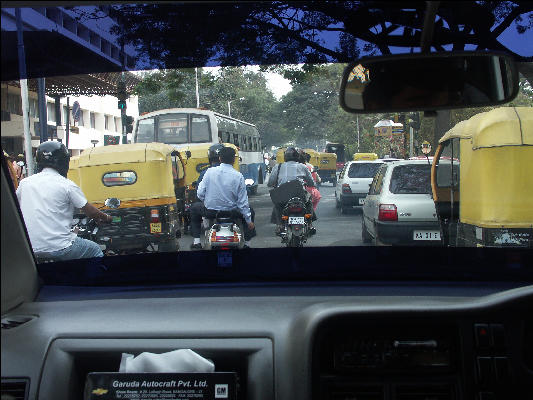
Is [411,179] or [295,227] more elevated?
[411,179]

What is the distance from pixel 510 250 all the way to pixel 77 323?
174 cm

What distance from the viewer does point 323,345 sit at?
2.49 meters

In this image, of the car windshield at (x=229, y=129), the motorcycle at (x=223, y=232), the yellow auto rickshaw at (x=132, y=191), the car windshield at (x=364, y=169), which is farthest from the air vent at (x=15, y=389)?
the car windshield at (x=364, y=169)

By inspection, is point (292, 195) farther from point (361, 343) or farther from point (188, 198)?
point (361, 343)

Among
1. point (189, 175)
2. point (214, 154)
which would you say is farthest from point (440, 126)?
point (214, 154)

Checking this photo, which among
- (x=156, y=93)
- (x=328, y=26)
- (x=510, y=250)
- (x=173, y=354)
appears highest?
(x=328, y=26)

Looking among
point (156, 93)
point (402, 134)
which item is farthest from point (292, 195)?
point (156, 93)

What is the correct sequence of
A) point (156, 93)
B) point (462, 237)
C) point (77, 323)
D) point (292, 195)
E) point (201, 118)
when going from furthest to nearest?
point (292, 195) → point (201, 118) → point (462, 237) → point (156, 93) → point (77, 323)

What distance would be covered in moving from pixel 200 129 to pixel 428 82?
153cm

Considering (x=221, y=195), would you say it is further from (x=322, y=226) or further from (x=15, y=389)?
(x=15, y=389)

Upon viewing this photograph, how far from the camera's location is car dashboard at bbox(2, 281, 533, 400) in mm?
2430

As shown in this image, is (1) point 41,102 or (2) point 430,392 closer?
(2) point 430,392

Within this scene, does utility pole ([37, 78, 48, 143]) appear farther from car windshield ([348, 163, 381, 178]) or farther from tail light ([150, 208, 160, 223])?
car windshield ([348, 163, 381, 178])

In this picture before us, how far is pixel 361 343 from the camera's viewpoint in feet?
8.18
